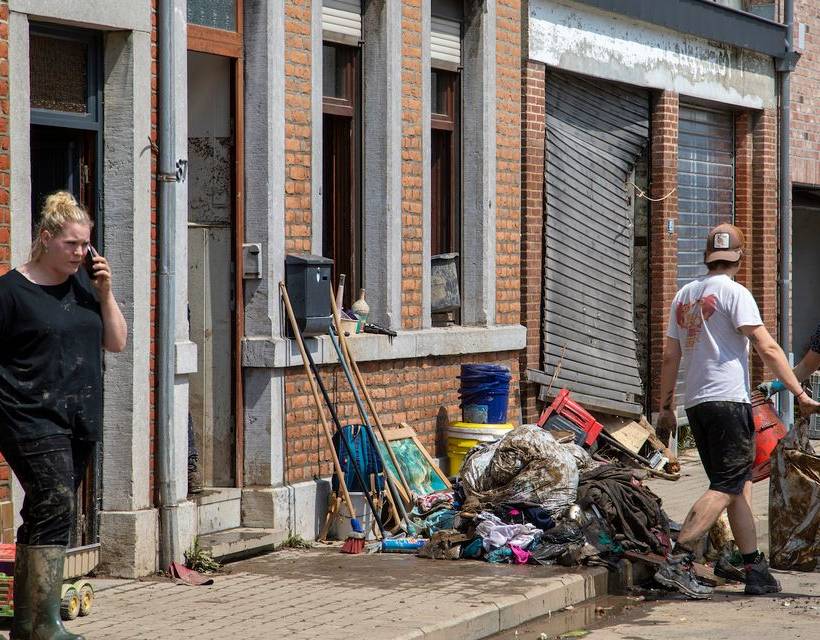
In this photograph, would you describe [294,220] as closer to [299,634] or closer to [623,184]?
[299,634]

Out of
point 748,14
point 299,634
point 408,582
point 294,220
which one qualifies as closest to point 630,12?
point 748,14

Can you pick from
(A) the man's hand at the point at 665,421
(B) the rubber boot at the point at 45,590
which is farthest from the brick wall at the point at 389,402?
(B) the rubber boot at the point at 45,590

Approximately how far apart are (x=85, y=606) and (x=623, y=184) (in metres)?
9.81

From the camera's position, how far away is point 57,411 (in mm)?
6586

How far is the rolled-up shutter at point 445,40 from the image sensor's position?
496 inches

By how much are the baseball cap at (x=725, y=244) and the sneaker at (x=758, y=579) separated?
5.78 feet

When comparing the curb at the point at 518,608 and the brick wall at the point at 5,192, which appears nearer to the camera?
the curb at the point at 518,608

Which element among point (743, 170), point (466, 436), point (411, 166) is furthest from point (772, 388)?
point (743, 170)

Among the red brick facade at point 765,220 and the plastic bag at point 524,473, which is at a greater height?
the red brick facade at point 765,220

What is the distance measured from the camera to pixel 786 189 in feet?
63.0

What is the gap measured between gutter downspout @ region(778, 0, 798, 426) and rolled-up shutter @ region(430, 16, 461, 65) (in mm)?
7395

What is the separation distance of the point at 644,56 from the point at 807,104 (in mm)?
4565

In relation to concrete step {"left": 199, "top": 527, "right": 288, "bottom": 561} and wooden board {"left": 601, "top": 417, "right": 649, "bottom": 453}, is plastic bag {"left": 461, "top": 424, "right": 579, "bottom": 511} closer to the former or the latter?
concrete step {"left": 199, "top": 527, "right": 288, "bottom": 561}

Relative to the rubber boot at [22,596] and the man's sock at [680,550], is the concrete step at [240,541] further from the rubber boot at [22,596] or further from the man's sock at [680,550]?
the rubber boot at [22,596]
